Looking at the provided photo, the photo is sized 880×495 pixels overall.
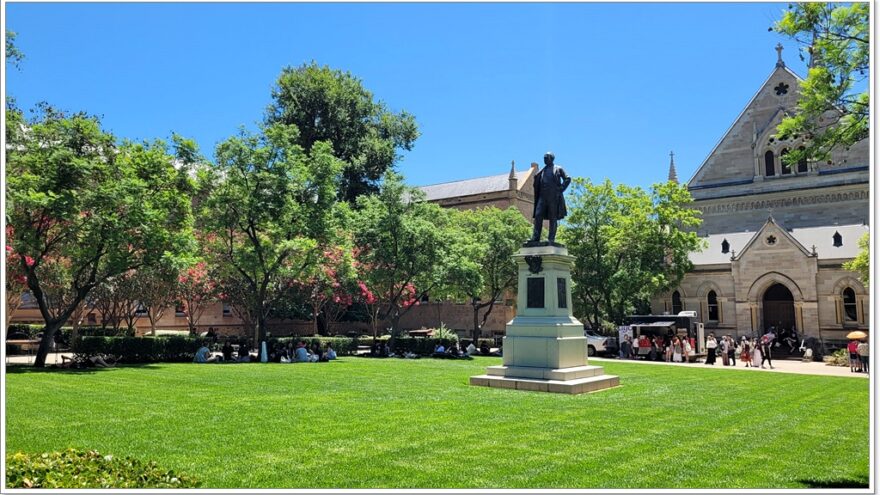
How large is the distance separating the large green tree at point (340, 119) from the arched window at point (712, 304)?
24999mm

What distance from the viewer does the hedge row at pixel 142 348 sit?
25.5 meters

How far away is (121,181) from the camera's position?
22609 mm

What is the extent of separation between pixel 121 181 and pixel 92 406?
1189 cm

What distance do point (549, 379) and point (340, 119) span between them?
124 ft

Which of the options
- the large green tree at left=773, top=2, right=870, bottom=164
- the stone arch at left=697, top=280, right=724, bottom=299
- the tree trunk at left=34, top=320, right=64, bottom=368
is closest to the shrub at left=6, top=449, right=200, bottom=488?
the large green tree at left=773, top=2, right=870, bottom=164

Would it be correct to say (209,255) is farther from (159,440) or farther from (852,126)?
(852,126)

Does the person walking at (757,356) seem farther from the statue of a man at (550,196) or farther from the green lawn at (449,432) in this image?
the statue of a man at (550,196)

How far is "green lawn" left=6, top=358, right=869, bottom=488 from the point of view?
7.88m

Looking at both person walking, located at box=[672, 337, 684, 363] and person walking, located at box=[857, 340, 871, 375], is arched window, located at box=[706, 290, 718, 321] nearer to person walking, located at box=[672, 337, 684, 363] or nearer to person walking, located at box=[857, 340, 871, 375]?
person walking, located at box=[672, 337, 684, 363]

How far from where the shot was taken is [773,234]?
41750 millimetres

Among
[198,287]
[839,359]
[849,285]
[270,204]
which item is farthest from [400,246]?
[849,285]

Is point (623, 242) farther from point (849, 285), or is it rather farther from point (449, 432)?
point (449, 432)

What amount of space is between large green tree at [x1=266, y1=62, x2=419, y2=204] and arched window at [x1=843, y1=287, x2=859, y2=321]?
31921mm

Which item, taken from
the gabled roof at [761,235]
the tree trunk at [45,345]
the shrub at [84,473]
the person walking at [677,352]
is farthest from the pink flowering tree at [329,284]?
the gabled roof at [761,235]
